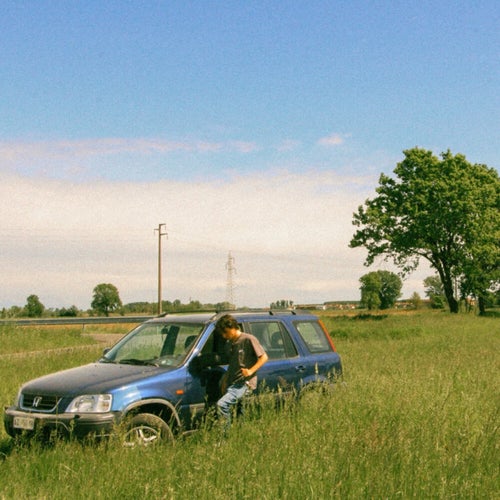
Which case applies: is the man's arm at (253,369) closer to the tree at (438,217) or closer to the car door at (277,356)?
the car door at (277,356)

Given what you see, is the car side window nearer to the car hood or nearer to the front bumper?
the car hood

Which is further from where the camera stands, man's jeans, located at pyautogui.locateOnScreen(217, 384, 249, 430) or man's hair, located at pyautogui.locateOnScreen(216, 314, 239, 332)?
man's hair, located at pyautogui.locateOnScreen(216, 314, 239, 332)

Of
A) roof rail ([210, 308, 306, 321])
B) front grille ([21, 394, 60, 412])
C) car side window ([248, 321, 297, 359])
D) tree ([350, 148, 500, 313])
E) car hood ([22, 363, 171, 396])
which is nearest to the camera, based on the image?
car hood ([22, 363, 171, 396])

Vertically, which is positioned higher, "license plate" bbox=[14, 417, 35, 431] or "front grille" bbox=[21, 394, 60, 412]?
"front grille" bbox=[21, 394, 60, 412]

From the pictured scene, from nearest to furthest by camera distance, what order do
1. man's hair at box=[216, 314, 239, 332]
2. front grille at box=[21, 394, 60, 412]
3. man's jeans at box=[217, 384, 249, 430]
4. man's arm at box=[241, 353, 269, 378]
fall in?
front grille at box=[21, 394, 60, 412] → man's jeans at box=[217, 384, 249, 430] → man's arm at box=[241, 353, 269, 378] → man's hair at box=[216, 314, 239, 332]

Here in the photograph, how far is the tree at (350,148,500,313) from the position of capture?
4888cm

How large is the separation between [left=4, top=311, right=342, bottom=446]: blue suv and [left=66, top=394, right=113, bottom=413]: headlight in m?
0.01

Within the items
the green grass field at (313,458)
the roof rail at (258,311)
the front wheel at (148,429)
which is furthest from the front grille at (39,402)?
the roof rail at (258,311)

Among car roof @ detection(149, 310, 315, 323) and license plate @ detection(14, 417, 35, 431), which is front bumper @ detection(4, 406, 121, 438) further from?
car roof @ detection(149, 310, 315, 323)

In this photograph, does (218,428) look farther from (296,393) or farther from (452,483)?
(452,483)

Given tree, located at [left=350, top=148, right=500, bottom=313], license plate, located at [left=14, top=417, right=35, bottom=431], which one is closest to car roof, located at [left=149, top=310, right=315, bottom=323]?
license plate, located at [left=14, top=417, right=35, bottom=431]

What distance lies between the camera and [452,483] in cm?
554

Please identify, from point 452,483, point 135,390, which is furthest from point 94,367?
point 452,483

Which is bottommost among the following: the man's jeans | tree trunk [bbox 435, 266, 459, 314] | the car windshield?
the man's jeans
